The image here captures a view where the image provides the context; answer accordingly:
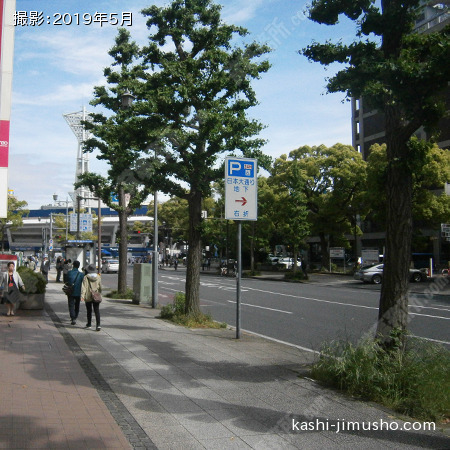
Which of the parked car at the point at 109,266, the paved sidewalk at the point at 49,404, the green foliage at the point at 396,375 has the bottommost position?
the parked car at the point at 109,266

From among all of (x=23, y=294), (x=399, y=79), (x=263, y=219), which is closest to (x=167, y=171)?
(x=23, y=294)

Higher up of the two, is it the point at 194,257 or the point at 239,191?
the point at 239,191

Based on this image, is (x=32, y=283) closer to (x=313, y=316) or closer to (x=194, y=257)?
(x=194, y=257)

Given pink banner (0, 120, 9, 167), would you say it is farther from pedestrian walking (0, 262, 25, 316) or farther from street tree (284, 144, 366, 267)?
street tree (284, 144, 366, 267)

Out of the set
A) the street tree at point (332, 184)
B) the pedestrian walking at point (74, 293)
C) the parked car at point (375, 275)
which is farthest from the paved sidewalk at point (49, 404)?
the street tree at point (332, 184)

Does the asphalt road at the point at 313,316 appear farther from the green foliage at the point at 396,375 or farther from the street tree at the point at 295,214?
the street tree at the point at 295,214

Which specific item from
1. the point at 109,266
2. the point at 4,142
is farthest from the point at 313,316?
the point at 109,266

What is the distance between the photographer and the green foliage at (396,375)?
573 centimetres

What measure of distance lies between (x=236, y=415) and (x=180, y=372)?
2.17 meters

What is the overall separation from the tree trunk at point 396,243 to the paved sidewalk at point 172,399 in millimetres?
1259

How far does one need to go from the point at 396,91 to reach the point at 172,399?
467 centimetres

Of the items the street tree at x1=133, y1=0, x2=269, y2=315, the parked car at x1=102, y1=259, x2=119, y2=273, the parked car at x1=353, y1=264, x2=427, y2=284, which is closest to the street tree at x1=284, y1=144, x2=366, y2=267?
the parked car at x1=353, y1=264, x2=427, y2=284

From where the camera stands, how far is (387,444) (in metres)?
4.85

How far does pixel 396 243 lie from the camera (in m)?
6.94
